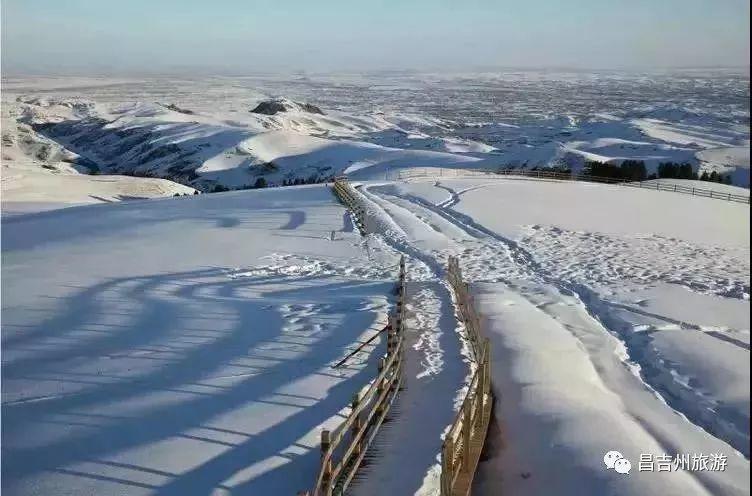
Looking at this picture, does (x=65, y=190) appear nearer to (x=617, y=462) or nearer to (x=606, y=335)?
(x=606, y=335)

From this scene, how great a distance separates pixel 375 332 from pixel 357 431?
4128mm

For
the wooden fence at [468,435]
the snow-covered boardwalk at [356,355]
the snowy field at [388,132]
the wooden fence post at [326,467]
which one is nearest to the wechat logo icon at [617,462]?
the snow-covered boardwalk at [356,355]

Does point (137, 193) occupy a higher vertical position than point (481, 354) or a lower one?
lower

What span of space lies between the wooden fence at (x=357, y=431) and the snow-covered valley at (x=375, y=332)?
7.2 inches

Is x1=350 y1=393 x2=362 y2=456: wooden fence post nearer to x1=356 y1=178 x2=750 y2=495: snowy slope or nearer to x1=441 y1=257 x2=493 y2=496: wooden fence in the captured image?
x1=441 y1=257 x2=493 y2=496: wooden fence

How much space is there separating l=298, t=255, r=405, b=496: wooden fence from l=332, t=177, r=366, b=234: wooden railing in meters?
12.0

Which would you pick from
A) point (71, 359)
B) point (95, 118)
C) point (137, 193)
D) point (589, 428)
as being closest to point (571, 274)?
point (589, 428)

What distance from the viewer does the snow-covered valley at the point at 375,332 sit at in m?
6.88

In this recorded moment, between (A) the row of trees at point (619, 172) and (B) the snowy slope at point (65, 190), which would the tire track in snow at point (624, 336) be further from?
(A) the row of trees at point (619, 172)

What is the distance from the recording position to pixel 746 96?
378cm

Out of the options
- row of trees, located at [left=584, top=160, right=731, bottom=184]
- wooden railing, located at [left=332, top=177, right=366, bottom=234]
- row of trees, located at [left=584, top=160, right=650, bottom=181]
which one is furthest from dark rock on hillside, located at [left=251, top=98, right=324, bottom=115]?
wooden railing, located at [left=332, top=177, right=366, bottom=234]

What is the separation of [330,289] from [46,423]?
23.0 ft

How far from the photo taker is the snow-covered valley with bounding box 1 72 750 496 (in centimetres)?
688

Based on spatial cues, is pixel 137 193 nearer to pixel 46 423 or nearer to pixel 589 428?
pixel 46 423
